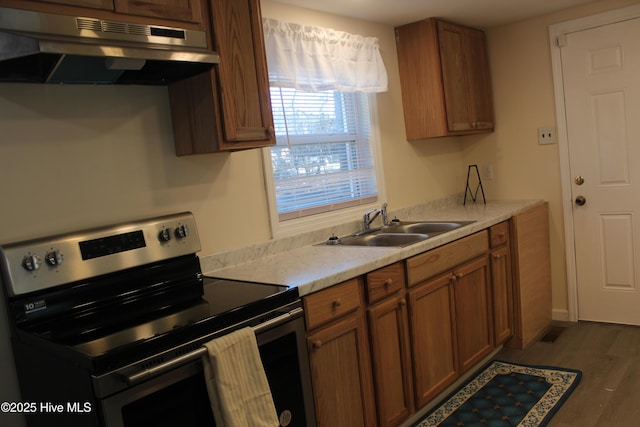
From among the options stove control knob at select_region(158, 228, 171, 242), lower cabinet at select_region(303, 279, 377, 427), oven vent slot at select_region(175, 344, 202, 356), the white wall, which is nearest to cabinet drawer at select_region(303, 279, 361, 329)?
lower cabinet at select_region(303, 279, 377, 427)

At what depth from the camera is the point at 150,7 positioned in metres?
1.72

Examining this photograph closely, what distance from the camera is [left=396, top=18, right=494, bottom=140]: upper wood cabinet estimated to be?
3.34 meters

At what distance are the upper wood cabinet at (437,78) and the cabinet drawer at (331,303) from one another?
1.71 metres

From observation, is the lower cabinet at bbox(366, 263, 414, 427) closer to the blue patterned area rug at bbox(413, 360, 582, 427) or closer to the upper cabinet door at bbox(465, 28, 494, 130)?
the blue patterned area rug at bbox(413, 360, 582, 427)

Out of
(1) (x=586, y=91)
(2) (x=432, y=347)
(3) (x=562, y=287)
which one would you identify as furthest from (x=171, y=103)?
(3) (x=562, y=287)

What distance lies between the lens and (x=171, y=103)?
212cm

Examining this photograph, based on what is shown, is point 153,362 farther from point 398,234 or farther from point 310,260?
point 398,234

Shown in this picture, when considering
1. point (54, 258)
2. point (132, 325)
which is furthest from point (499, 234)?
point (54, 258)

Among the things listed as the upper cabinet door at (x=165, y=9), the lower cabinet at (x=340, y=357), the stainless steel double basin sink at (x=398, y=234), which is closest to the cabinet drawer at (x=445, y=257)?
the stainless steel double basin sink at (x=398, y=234)

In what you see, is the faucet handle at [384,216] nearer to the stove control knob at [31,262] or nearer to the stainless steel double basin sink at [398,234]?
the stainless steel double basin sink at [398,234]

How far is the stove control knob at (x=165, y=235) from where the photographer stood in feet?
6.44

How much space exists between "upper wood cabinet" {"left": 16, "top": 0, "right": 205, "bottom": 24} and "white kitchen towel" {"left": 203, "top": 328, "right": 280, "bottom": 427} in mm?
1094

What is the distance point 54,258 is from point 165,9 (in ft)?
3.05

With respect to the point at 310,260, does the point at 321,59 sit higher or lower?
higher
